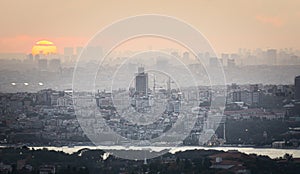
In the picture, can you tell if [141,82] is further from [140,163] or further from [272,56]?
[140,163]

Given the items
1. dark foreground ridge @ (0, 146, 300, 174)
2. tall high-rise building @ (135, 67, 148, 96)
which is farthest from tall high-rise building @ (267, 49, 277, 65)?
dark foreground ridge @ (0, 146, 300, 174)

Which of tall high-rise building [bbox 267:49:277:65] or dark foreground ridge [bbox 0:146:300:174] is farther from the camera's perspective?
tall high-rise building [bbox 267:49:277:65]

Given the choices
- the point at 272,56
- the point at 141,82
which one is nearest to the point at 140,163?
the point at 141,82

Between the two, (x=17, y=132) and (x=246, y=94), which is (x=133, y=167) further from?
(x=246, y=94)

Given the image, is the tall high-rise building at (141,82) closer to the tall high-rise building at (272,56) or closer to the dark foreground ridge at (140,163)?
the tall high-rise building at (272,56)

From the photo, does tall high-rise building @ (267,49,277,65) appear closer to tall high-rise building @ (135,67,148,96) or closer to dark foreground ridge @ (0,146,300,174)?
tall high-rise building @ (135,67,148,96)

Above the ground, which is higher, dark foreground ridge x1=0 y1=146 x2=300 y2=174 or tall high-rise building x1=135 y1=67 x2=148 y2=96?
tall high-rise building x1=135 y1=67 x2=148 y2=96
